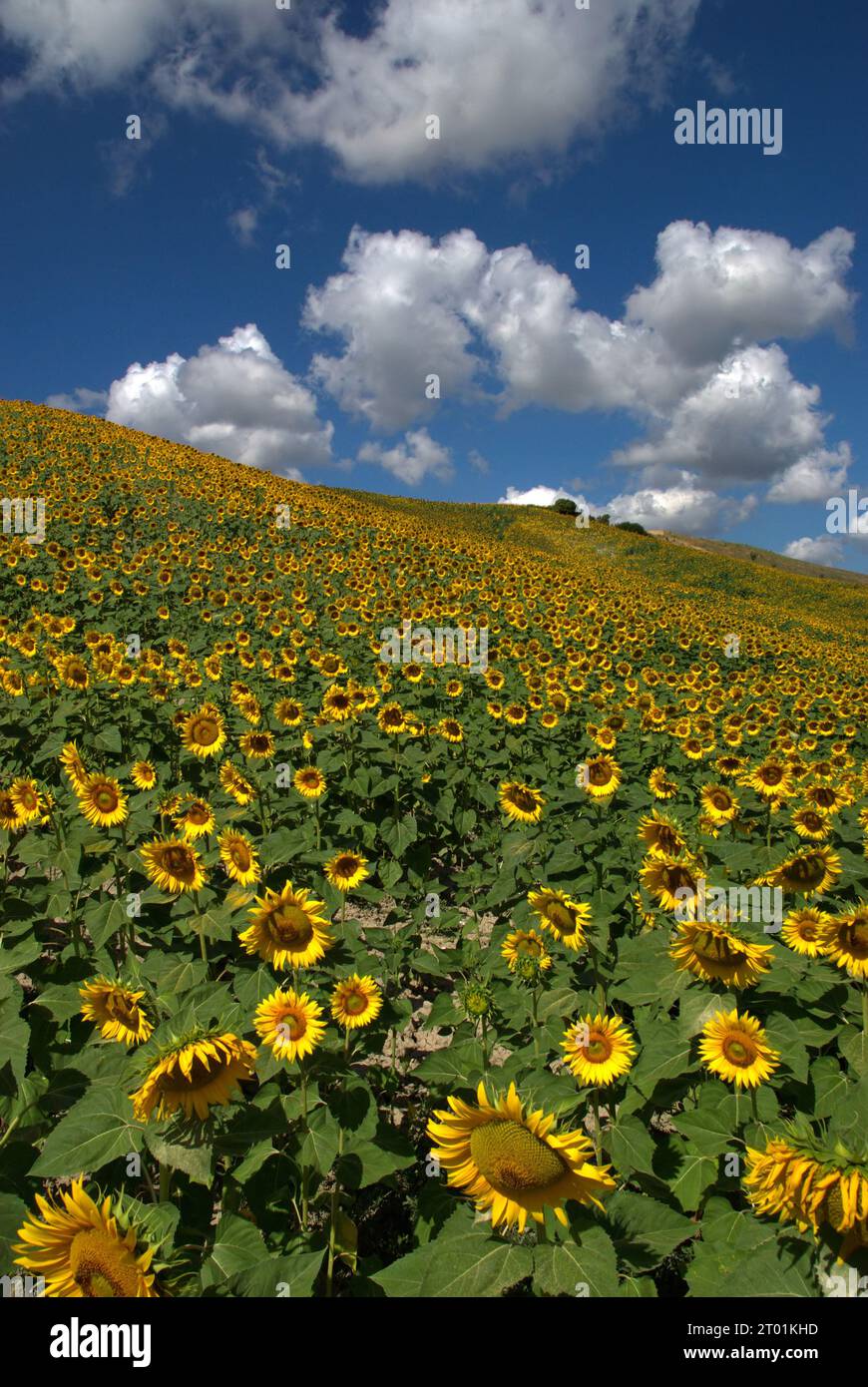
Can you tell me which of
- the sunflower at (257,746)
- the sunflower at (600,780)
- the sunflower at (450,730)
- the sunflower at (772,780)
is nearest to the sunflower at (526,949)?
the sunflower at (600,780)

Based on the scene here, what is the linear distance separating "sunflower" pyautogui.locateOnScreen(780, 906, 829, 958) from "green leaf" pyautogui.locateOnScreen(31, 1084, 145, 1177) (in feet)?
10.3

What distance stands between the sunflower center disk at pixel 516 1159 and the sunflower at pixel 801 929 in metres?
2.36

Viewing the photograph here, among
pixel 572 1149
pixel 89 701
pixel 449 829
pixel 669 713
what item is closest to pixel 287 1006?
pixel 572 1149

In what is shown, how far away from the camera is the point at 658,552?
47875 mm

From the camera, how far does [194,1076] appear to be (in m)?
2.04

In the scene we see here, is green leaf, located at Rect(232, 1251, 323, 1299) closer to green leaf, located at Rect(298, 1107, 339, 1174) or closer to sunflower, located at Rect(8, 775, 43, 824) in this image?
green leaf, located at Rect(298, 1107, 339, 1174)

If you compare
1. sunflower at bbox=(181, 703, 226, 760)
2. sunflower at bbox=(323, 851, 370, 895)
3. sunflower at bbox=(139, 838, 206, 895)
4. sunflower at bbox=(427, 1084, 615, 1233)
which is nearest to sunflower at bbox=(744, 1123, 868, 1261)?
sunflower at bbox=(427, 1084, 615, 1233)

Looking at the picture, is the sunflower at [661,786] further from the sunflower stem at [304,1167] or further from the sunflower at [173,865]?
the sunflower stem at [304,1167]

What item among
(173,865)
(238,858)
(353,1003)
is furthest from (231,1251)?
(238,858)

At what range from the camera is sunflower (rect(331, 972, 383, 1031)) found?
3324mm

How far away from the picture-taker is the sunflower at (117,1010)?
2713 mm

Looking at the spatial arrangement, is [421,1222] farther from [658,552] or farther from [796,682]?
A: [658,552]

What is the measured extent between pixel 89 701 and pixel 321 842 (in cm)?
352

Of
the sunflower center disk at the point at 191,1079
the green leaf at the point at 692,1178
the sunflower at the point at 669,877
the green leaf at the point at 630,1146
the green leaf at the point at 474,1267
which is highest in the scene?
the sunflower at the point at 669,877
